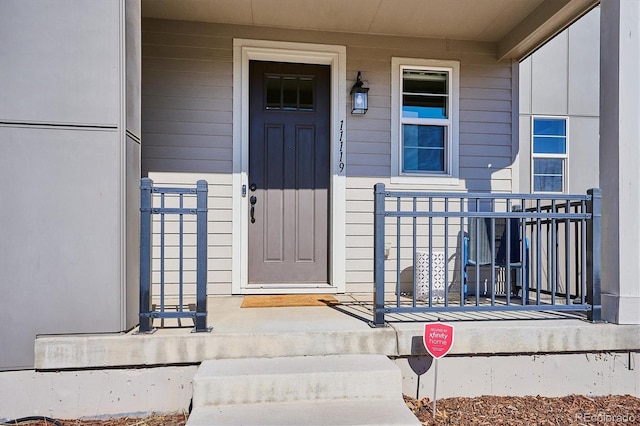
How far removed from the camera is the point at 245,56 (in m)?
3.67

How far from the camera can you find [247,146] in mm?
3672

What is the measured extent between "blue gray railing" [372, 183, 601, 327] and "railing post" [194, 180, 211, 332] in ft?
3.36

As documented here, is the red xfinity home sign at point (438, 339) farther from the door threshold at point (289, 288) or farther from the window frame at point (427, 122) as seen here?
the window frame at point (427, 122)

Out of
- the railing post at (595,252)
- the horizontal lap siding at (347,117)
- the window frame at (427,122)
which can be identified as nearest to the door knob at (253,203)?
the horizontal lap siding at (347,117)

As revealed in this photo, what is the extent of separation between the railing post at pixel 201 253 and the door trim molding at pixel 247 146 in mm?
1243

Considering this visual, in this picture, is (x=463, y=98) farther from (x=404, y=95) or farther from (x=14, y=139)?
(x=14, y=139)

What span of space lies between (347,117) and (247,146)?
958 mm

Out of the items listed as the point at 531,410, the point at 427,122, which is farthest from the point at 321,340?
the point at 427,122

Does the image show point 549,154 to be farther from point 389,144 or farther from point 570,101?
point 389,144

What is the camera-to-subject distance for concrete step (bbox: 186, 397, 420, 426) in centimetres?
190

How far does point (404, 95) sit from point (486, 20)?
0.91 meters

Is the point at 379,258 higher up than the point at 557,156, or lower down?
lower down

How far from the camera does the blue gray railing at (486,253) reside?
8.42ft

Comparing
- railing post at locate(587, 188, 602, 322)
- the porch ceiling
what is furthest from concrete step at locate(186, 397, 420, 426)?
the porch ceiling
